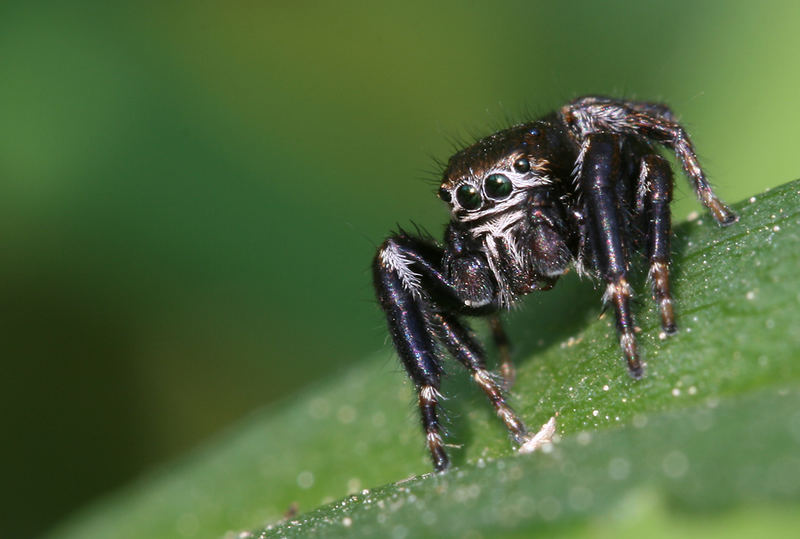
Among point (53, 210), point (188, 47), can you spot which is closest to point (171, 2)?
point (188, 47)

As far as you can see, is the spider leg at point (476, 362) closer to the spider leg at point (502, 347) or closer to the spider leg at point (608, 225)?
the spider leg at point (502, 347)

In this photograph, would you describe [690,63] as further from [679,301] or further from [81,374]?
[81,374]

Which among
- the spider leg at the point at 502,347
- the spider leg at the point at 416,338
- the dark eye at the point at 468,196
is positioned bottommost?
the spider leg at the point at 502,347

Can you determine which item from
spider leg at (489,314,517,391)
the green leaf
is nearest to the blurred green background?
the green leaf

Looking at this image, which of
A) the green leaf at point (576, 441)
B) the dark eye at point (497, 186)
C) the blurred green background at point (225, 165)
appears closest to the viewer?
the green leaf at point (576, 441)

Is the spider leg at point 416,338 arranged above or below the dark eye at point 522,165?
below

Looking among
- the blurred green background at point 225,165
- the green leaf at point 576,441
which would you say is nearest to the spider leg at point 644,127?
the green leaf at point 576,441

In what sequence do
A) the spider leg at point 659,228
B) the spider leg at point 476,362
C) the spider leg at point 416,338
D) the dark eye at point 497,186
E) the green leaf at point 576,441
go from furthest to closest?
the dark eye at point 497,186, the spider leg at point 416,338, the spider leg at point 476,362, the spider leg at point 659,228, the green leaf at point 576,441

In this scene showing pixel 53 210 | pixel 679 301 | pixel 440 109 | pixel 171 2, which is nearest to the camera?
pixel 679 301
